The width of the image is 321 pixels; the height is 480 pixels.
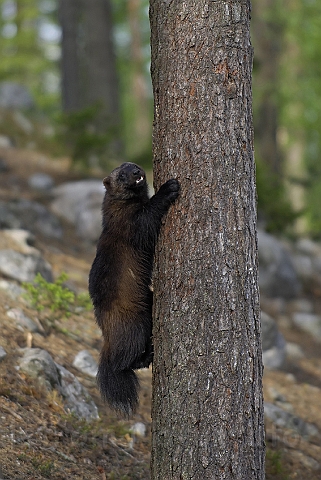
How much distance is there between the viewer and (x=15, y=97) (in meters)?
16.4

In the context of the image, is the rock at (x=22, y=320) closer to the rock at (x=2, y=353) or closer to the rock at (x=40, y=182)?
the rock at (x=2, y=353)

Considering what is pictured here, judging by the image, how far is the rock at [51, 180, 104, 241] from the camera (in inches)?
390

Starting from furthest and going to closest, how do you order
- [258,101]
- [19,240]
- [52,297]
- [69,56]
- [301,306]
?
[258,101]
[69,56]
[301,306]
[19,240]
[52,297]

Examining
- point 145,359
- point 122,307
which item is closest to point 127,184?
point 122,307

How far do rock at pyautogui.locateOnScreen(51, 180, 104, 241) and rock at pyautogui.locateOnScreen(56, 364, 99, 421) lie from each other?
180 inches

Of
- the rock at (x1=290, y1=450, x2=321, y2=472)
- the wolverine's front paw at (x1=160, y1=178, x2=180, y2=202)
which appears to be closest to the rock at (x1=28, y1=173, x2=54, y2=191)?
the rock at (x1=290, y1=450, x2=321, y2=472)

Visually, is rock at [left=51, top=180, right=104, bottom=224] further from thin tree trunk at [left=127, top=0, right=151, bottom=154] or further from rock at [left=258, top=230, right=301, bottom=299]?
thin tree trunk at [left=127, top=0, right=151, bottom=154]

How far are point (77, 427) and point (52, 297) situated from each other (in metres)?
1.93

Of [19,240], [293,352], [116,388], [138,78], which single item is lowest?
[293,352]

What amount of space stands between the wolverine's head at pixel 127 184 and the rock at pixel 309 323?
5.46 meters

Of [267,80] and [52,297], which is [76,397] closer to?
[52,297]

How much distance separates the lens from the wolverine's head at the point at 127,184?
16.7 feet

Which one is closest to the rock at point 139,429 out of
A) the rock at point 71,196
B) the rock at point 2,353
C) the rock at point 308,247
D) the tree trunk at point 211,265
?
the rock at point 2,353

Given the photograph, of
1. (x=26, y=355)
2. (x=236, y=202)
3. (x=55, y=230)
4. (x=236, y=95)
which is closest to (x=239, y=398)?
(x=236, y=202)
